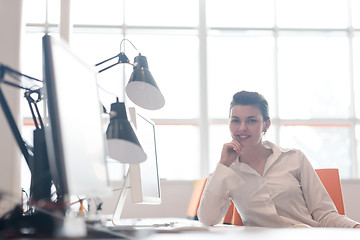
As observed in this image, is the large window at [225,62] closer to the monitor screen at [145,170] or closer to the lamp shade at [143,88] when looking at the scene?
the monitor screen at [145,170]

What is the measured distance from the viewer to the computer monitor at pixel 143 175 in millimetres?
1896

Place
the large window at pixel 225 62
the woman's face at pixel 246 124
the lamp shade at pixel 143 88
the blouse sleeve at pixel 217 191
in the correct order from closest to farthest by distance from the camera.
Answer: the lamp shade at pixel 143 88, the blouse sleeve at pixel 217 191, the woman's face at pixel 246 124, the large window at pixel 225 62

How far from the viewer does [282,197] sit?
7.82 feet

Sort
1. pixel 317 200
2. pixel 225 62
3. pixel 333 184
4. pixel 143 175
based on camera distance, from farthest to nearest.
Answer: pixel 225 62, pixel 333 184, pixel 317 200, pixel 143 175

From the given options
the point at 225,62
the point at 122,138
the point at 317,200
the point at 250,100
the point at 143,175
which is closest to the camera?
the point at 122,138

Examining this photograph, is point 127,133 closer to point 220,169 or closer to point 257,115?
point 220,169

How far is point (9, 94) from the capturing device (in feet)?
6.66

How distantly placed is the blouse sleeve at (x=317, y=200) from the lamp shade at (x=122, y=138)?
1075 millimetres

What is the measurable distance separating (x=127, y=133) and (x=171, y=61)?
430cm

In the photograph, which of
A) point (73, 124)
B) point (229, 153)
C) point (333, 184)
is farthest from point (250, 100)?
point (73, 124)

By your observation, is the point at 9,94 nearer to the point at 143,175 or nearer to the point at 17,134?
the point at 17,134

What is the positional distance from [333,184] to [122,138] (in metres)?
1.68

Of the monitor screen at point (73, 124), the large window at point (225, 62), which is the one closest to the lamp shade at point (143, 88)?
the monitor screen at point (73, 124)

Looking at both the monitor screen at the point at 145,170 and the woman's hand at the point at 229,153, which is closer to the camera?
the monitor screen at the point at 145,170
